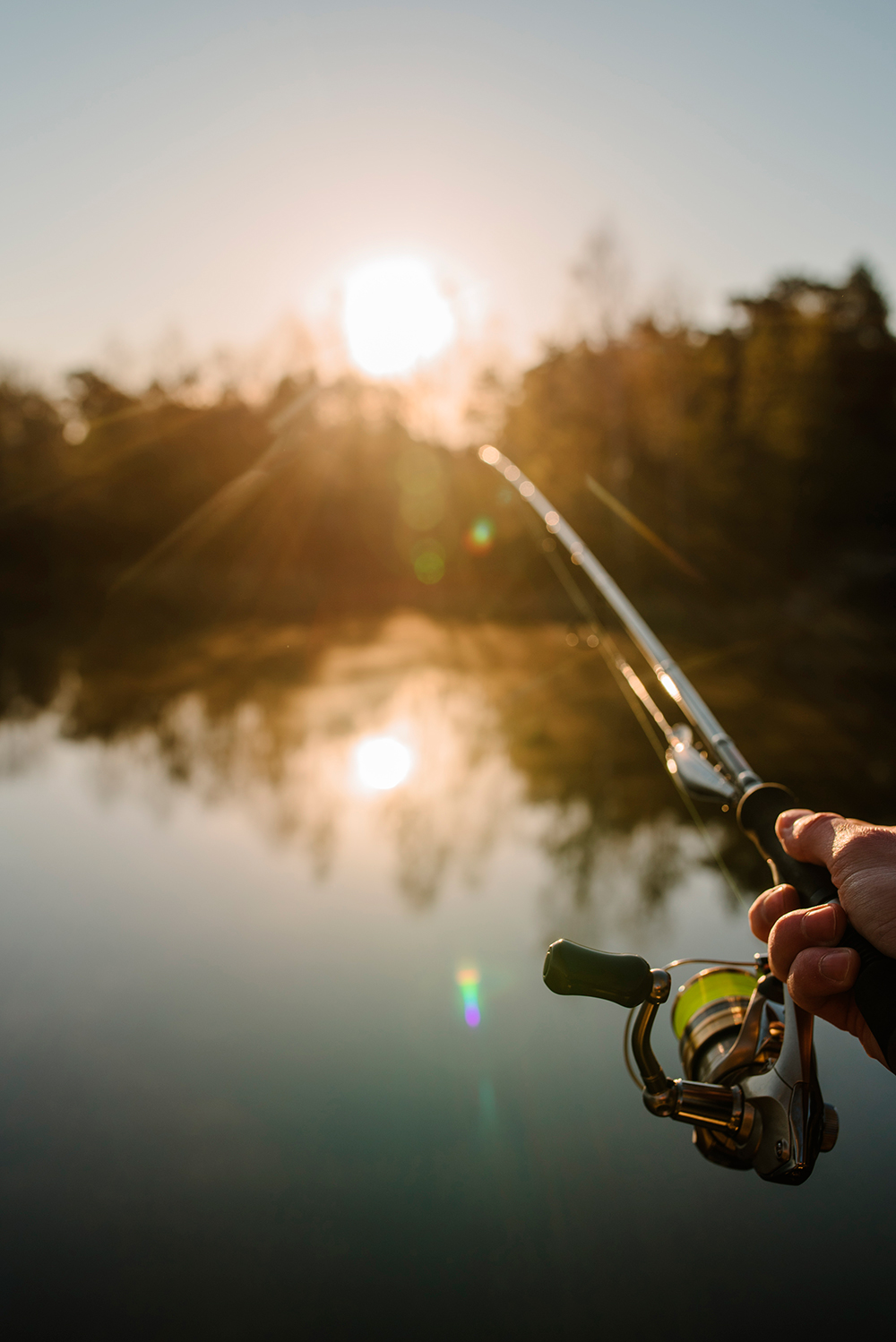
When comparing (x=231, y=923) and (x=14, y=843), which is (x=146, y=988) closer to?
(x=231, y=923)

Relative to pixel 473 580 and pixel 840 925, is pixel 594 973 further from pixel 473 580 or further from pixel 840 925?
pixel 473 580

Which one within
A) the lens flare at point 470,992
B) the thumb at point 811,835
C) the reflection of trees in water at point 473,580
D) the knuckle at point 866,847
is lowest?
the knuckle at point 866,847

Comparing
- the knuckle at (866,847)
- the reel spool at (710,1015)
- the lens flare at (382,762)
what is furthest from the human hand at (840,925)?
the lens flare at (382,762)

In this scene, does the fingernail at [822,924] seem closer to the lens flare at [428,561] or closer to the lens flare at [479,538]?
the lens flare at [428,561]

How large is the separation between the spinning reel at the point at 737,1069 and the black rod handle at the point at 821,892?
0.13m

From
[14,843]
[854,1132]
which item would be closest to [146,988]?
[14,843]

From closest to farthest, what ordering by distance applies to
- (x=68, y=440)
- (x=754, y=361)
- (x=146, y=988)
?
(x=146, y=988) < (x=68, y=440) < (x=754, y=361)

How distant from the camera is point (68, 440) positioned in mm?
14375

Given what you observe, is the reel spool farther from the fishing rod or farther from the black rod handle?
the black rod handle

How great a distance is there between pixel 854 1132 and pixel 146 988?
1950 millimetres

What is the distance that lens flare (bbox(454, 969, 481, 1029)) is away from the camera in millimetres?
2113

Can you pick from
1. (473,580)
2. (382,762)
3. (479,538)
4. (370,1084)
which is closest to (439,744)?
(382,762)

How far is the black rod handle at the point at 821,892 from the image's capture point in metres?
0.67

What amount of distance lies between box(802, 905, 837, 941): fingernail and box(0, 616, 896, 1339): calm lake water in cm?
101
